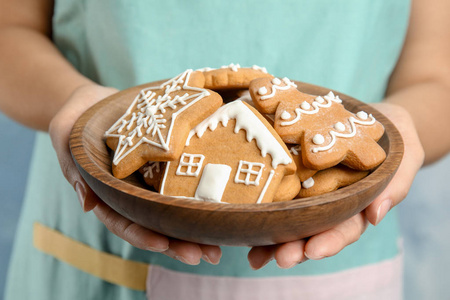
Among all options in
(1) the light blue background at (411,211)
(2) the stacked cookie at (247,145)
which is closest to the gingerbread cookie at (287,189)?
(2) the stacked cookie at (247,145)

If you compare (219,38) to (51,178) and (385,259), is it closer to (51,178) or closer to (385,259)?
(51,178)

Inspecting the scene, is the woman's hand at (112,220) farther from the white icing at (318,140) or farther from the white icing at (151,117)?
the white icing at (318,140)

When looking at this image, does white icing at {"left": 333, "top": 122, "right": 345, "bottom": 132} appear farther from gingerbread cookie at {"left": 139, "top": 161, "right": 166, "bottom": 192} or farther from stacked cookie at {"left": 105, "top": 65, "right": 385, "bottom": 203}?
gingerbread cookie at {"left": 139, "top": 161, "right": 166, "bottom": 192}

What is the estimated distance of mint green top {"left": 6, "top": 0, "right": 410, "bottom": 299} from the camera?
1039 mm

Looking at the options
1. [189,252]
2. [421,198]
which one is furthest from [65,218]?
[421,198]

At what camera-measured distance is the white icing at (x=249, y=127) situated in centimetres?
67

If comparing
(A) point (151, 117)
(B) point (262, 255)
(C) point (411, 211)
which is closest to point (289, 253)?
(B) point (262, 255)

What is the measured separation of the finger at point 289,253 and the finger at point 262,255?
3 centimetres

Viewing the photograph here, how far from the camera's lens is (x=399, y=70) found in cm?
118

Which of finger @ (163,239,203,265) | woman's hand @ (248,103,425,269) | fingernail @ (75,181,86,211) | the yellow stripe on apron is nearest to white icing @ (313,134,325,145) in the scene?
woman's hand @ (248,103,425,269)

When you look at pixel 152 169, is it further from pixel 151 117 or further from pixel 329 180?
pixel 329 180

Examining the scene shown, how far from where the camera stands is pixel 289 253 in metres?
0.63

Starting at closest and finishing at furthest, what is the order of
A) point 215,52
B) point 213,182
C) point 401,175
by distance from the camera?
point 213,182 < point 401,175 < point 215,52

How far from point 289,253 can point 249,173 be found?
118mm
